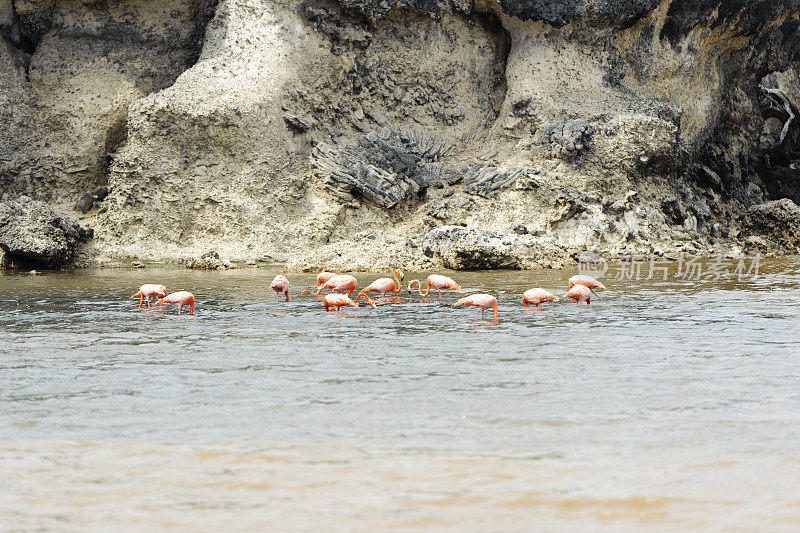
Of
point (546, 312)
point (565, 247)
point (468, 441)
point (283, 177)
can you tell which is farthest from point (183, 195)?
point (468, 441)

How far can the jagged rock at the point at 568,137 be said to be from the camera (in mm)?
16734

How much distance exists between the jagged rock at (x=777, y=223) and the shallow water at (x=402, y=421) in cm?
1061

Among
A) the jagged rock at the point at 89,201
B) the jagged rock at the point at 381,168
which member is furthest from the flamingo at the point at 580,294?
the jagged rock at the point at 89,201

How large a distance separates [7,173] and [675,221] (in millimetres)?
13250

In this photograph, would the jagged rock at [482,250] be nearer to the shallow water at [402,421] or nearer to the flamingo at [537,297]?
the flamingo at [537,297]

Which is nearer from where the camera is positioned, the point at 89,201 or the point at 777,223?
the point at 89,201

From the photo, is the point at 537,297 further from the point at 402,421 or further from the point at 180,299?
the point at 402,421

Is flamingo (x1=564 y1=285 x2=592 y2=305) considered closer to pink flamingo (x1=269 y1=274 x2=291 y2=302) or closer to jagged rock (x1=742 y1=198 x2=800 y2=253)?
pink flamingo (x1=269 y1=274 x2=291 y2=302)

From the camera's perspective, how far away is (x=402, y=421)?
4.54 meters

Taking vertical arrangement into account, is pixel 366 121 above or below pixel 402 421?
above

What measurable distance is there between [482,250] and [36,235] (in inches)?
285

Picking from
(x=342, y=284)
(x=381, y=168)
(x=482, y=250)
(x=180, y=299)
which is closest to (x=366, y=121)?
(x=381, y=168)

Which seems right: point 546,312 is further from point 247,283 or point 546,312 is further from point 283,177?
point 283,177

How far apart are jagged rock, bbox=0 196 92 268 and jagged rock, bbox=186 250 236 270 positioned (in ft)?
7.05
